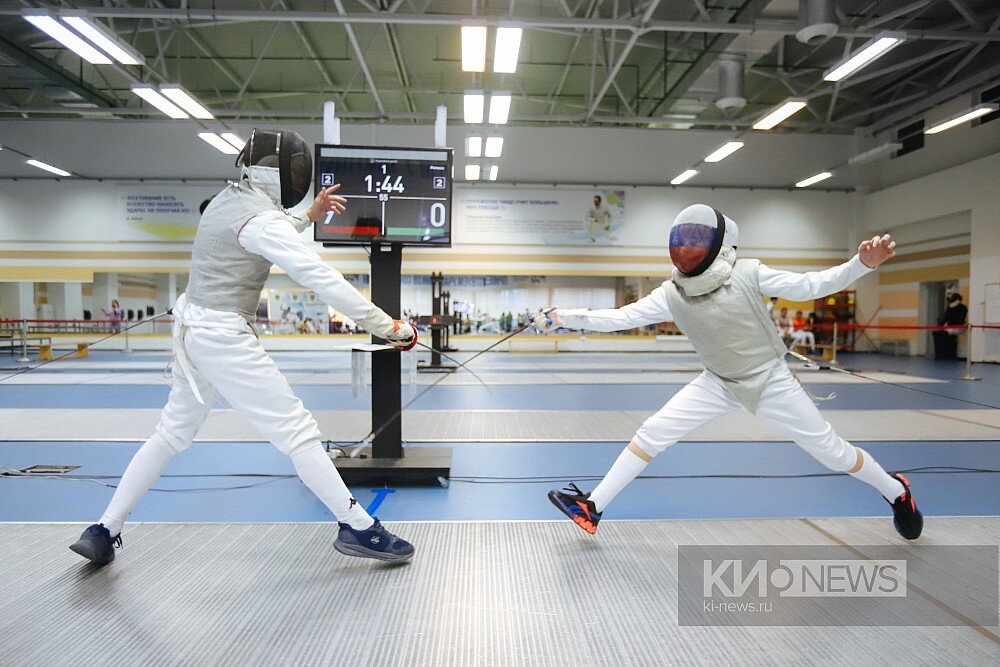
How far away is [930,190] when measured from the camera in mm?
12188

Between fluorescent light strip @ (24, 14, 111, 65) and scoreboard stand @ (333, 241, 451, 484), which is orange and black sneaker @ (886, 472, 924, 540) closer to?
scoreboard stand @ (333, 241, 451, 484)

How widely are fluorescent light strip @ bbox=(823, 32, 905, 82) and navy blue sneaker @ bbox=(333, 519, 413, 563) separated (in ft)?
25.6

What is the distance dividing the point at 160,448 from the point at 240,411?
363 millimetres

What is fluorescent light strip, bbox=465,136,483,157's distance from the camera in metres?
10.1

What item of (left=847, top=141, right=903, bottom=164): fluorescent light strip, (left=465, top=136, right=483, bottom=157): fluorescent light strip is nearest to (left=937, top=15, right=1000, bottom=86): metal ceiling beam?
(left=847, top=141, right=903, bottom=164): fluorescent light strip

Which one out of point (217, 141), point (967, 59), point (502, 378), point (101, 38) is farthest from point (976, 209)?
point (101, 38)

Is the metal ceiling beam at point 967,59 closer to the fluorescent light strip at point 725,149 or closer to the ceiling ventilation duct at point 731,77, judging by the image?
the ceiling ventilation duct at point 731,77

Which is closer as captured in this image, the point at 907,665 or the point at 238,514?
the point at 907,665

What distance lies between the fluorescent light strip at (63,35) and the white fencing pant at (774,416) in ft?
24.5

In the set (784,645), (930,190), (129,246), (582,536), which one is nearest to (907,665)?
(784,645)

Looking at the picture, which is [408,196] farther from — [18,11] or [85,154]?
[85,154]

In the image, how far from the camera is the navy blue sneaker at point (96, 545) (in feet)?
6.27

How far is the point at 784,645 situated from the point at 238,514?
2236mm

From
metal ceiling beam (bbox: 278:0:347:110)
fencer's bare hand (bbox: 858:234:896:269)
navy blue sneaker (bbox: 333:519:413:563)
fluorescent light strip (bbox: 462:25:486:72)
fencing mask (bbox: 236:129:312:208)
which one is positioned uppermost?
metal ceiling beam (bbox: 278:0:347:110)
